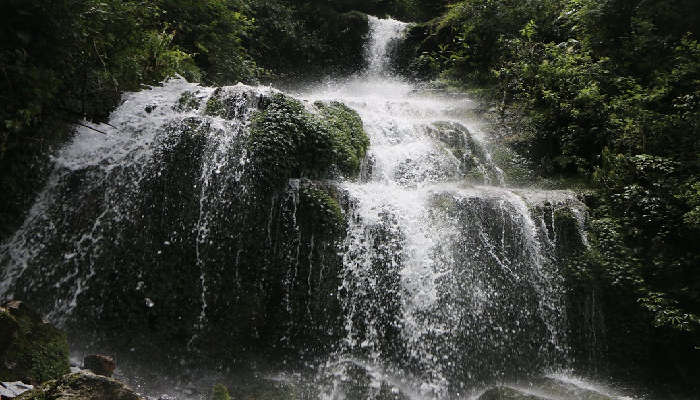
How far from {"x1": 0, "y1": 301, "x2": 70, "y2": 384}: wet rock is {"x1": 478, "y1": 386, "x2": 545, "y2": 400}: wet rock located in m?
4.80

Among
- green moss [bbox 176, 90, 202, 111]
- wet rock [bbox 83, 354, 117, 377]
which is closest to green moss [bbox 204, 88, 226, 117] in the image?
green moss [bbox 176, 90, 202, 111]

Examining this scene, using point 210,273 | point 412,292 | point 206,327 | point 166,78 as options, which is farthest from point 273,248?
point 166,78

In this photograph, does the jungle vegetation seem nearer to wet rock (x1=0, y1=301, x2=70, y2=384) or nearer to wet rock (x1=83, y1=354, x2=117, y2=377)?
wet rock (x1=0, y1=301, x2=70, y2=384)

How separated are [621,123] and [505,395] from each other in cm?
564

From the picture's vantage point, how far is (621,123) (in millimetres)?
8062

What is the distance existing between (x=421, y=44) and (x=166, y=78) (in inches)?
383

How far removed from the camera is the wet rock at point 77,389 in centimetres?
336

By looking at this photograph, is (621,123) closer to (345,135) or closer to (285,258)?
(345,135)

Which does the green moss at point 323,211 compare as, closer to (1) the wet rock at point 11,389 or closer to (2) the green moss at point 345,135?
(2) the green moss at point 345,135

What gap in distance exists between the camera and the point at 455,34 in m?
14.3

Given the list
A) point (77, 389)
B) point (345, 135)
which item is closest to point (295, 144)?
point (345, 135)

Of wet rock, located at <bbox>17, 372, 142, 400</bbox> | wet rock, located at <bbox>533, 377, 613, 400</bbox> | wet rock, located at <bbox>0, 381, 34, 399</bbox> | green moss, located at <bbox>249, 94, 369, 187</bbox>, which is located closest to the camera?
wet rock, located at <bbox>17, 372, 142, 400</bbox>

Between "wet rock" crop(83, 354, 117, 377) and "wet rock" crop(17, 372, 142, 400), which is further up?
"wet rock" crop(17, 372, 142, 400)

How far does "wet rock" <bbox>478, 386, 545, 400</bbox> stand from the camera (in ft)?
17.2
